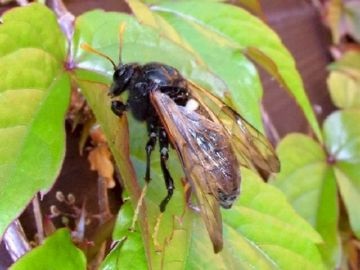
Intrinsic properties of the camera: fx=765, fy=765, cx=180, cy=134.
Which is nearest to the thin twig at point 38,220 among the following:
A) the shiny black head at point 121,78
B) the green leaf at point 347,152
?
the shiny black head at point 121,78

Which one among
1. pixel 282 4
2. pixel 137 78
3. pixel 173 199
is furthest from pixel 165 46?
pixel 282 4

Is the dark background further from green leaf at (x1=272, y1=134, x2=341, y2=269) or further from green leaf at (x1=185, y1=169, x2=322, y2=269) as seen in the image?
green leaf at (x1=185, y1=169, x2=322, y2=269)

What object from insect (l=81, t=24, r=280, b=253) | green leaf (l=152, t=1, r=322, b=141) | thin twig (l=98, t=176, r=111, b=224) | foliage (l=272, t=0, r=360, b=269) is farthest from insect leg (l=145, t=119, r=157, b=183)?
foliage (l=272, t=0, r=360, b=269)

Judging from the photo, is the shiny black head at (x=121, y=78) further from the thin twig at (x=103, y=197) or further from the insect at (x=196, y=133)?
the thin twig at (x=103, y=197)

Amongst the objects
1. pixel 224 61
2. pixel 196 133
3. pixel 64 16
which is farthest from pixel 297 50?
pixel 196 133

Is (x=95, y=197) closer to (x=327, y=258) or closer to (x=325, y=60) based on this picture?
(x=327, y=258)

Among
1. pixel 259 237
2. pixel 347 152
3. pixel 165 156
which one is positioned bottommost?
pixel 347 152

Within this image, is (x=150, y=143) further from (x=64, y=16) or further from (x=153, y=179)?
(x=64, y=16)
